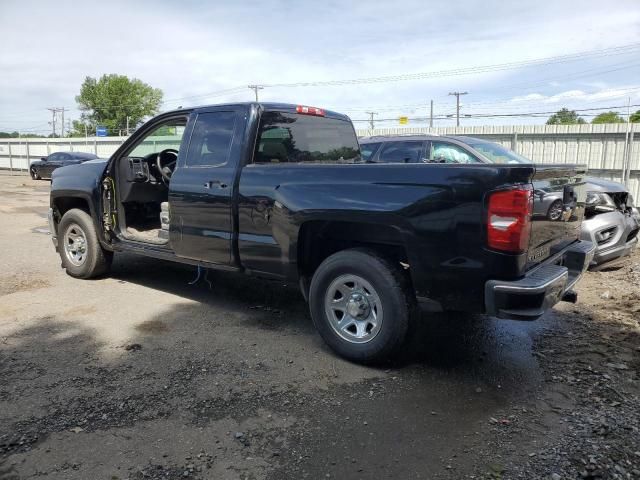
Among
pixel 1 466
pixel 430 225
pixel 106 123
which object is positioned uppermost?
pixel 106 123

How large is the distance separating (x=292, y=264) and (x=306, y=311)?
1227 millimetres

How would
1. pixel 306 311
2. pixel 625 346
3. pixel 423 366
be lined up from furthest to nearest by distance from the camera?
pixel 306 311 < pixel 625 346 < pixel 423 366

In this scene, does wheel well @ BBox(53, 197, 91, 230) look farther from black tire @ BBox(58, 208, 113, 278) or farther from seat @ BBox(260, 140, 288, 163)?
seat @ BBox(260, 140, 288, 163)

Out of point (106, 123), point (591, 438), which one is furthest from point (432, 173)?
point (106, 123)

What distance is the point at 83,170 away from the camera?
640cm

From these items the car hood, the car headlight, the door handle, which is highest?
the door handle

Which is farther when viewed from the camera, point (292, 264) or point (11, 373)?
point (292, 264)

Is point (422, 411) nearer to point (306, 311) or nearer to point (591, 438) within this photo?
point (591, 438)

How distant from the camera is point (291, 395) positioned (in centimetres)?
362

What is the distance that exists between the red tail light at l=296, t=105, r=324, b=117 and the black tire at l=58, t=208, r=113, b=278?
291cm

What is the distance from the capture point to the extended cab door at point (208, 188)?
476 centimetres

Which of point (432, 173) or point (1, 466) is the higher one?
point (432, 173)

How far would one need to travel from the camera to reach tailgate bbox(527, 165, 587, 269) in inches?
136

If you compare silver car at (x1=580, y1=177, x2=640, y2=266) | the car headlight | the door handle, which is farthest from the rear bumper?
the car headlight
